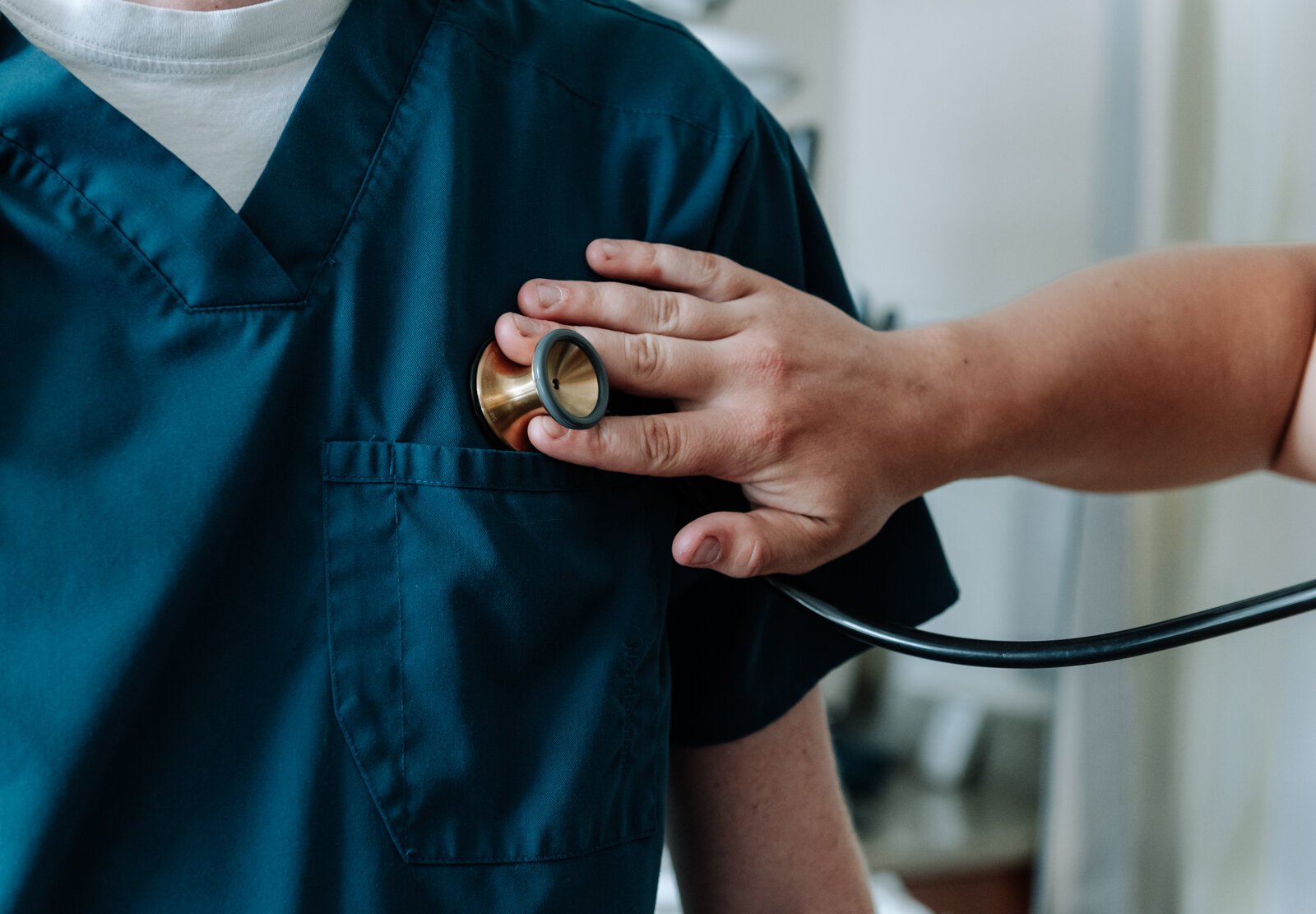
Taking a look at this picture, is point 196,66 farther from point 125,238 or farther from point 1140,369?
point 1140,369

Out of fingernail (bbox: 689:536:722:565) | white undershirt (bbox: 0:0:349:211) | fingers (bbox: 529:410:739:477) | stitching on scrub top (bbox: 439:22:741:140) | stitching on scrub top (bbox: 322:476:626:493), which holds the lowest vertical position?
fingernail (bbox: 689:536:722:565)

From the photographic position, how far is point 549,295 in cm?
66

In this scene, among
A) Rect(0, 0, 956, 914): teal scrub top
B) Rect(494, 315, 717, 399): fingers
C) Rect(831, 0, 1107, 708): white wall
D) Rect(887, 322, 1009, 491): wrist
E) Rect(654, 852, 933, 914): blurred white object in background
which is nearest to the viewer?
Rect(0, 0, 956, 914): teal scrub top

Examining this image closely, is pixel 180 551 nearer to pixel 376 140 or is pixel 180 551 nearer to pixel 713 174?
pixel 376 140

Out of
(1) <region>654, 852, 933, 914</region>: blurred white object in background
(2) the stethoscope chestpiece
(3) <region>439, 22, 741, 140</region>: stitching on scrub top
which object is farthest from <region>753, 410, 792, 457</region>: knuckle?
(1) <region>654, 852, 933, 914</region>: blurred white object in background

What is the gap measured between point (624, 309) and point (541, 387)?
0.30ft

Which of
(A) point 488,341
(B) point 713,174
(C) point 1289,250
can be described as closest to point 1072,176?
(C) point 1289,250

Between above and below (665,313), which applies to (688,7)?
above

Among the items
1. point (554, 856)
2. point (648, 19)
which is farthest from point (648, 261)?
point (554, 856)

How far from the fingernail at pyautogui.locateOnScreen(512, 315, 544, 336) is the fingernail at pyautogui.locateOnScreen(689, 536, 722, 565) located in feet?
0.52

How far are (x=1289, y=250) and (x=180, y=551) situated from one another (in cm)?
85

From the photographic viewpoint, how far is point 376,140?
0.65 metres

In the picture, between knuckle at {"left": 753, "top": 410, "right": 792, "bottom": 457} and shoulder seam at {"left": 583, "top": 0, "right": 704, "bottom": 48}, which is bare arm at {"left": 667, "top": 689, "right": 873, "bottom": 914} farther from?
shoulder seam at {"left": 583, "top": 0, "right": 704, "bottom": 48}

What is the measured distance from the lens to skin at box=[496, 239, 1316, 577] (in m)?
0.66
